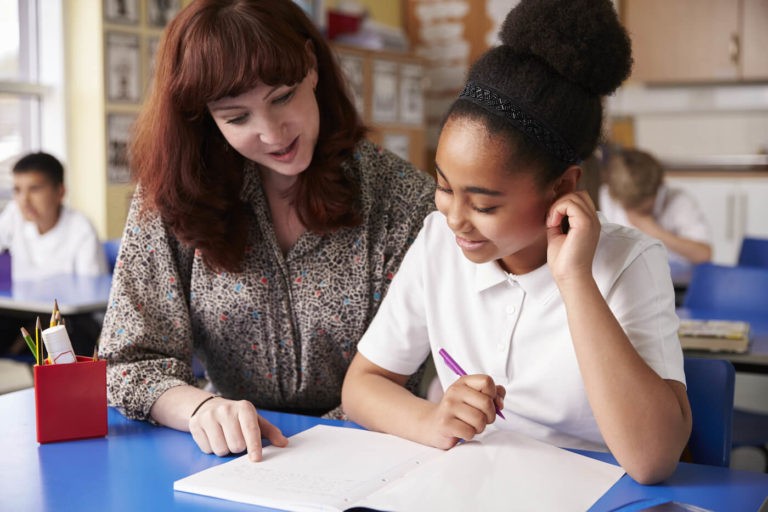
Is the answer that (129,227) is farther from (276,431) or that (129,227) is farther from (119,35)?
(119,35)

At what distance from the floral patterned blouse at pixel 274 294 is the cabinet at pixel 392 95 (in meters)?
4.08

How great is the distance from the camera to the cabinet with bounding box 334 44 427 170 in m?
5.77

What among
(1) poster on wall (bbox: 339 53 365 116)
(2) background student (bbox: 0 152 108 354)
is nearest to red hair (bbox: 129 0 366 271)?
(2) background student (bbox: 0 152 108 354)

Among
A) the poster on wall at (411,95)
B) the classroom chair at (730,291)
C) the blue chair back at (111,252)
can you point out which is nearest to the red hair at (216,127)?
the classroom chair at (730,291)

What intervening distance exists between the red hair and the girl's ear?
1.63ft

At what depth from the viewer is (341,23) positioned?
5816mm

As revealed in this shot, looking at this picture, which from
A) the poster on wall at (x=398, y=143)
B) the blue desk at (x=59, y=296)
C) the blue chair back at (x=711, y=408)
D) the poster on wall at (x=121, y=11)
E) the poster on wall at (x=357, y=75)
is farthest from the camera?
the poster on wall at (x=398, y=143)

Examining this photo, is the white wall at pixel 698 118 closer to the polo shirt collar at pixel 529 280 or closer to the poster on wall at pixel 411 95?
the poster on wall at pixel 411 95

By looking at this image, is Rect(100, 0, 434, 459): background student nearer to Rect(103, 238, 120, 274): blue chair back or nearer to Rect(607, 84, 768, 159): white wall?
Rect(103, 238, 120, 274): blue chair back

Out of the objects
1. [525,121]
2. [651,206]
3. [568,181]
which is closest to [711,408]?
[568,181]

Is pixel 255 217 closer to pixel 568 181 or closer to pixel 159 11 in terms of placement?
pixel 568 181

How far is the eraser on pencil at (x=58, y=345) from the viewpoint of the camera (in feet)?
4.00

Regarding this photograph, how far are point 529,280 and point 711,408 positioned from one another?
0.32m

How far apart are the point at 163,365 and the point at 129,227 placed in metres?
0.28
